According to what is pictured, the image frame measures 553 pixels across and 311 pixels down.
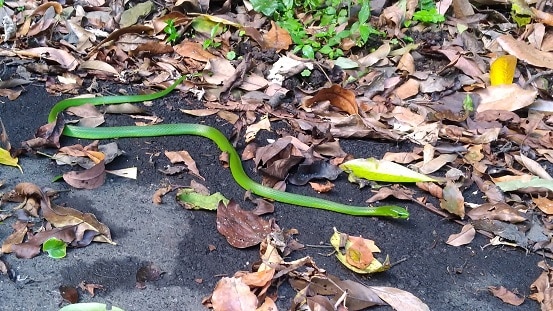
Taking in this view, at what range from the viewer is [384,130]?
171 inches

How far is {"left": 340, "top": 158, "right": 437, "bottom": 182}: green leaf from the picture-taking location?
12.6 ft

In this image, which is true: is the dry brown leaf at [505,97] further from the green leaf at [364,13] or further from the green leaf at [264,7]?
the green leaf at [264,7]

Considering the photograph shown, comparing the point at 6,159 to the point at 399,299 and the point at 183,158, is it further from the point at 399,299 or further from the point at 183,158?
the point at 399,299

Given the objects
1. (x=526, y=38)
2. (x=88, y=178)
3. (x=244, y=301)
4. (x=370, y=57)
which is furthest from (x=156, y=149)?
(x=526, y=38)

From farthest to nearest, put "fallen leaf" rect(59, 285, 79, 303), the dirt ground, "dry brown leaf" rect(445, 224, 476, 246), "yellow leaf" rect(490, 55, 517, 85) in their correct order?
"yellow leaf" rect(490, 55, 517, 85)
"dry brown leaf" rect(445, 224, 476, 246)
the dirt ground
"fallen leaf" rect(59, 285, 79, 303)

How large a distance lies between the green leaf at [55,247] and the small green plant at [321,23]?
2.54 m

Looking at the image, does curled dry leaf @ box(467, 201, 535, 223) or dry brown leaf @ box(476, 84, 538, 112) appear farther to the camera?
dry brown leaf @ box(476, 84, 538, 112)

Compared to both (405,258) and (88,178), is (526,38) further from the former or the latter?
(88,178)

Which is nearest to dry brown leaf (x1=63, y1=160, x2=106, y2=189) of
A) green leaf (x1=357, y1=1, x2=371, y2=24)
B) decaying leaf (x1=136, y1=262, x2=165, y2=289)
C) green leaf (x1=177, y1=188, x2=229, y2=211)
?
green leaf (x1=177, y1=188, x2=229, y2=211)

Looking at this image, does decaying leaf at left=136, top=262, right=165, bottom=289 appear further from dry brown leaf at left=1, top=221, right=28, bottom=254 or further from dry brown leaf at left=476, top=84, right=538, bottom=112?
dry brown leaf at left=476, top=84, right=538, bottom=112

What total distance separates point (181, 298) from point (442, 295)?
1.28 meters

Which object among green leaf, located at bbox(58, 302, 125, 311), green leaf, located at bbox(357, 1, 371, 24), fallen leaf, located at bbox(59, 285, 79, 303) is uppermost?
green leaf, located at bbox(357, 1, 371, 24)

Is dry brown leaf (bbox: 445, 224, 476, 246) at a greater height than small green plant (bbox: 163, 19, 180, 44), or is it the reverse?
small green plant (bbox: 163, 19, 180, 44)

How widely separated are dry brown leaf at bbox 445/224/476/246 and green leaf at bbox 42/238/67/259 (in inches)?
79.7
